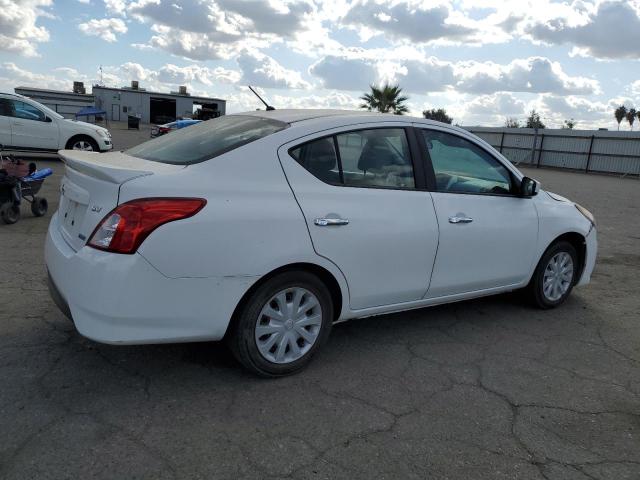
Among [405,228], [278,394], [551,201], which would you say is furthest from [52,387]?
[551,201]

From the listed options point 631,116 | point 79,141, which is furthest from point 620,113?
point 79,141

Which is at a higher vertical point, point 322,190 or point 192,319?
point 322,190

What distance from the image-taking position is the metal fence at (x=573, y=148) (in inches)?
1172

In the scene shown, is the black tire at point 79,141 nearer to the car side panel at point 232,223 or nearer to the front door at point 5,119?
the front door at point 5,119

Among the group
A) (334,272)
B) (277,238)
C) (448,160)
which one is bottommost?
(334,272)

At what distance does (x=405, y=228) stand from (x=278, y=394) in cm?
132

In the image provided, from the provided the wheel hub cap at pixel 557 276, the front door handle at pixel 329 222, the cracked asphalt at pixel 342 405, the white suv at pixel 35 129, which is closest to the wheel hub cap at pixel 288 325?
A: the cracked asphalt at pixel 342 405

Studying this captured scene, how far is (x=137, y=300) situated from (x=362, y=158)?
1.67 metres

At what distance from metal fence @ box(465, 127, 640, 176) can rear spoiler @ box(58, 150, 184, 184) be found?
3165cm

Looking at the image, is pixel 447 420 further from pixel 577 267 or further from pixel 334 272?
pixel 577 267

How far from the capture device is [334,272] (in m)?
3.33

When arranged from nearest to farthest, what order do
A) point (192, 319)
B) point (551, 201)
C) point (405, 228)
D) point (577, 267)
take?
1. point (192, 319)
2. point (405, 228)
3. point (551, 201)
4. point (577, 267)

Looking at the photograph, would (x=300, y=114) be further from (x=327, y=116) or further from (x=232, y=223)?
(x=232, y=223)

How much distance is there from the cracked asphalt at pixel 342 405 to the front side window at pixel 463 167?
1.12 metres
